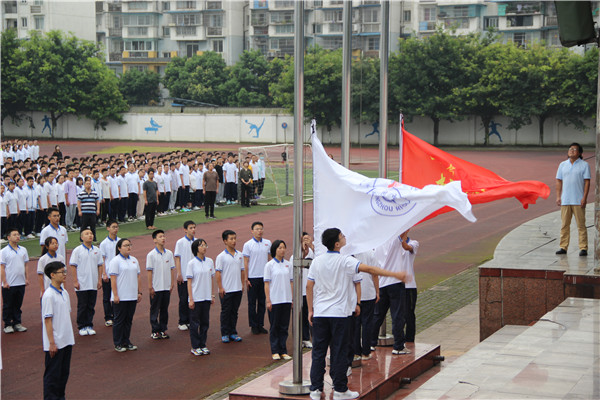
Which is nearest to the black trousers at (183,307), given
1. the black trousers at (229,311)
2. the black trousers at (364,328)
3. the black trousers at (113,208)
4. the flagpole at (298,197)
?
the black trousers at (229,311)

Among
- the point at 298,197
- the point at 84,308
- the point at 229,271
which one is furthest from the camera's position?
the point at 84,308

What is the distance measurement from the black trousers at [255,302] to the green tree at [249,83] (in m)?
52.1

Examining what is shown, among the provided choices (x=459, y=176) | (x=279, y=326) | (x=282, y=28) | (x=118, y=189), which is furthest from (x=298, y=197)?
(x=282, y=28)

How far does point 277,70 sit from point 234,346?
54336 mm

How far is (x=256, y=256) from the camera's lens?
11805 millimetres

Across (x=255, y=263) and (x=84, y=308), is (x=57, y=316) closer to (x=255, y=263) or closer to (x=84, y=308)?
(x=84, y=308)

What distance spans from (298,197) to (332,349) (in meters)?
1.56

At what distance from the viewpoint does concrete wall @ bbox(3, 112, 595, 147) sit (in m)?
55.1

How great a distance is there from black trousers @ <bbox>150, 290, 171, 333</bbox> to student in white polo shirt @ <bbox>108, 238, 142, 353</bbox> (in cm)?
38

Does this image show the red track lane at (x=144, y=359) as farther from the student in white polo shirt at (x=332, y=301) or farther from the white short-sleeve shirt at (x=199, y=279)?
the student in white polo shirt at (x=332, y=301)

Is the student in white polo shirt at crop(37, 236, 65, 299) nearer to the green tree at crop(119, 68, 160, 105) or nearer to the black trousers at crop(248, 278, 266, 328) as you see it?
the black trousers at crop(248, 278, 266, 328)

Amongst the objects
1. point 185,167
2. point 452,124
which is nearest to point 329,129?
point 452,124

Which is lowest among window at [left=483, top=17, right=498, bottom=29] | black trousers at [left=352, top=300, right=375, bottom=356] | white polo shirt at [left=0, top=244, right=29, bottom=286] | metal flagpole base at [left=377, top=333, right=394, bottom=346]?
metal flagpole base at [left=377, top=333, right=394, bottom=346]

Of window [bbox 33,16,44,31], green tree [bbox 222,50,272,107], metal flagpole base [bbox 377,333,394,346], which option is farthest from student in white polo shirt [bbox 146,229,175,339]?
Result: window [bbox 33,16,44,31]
